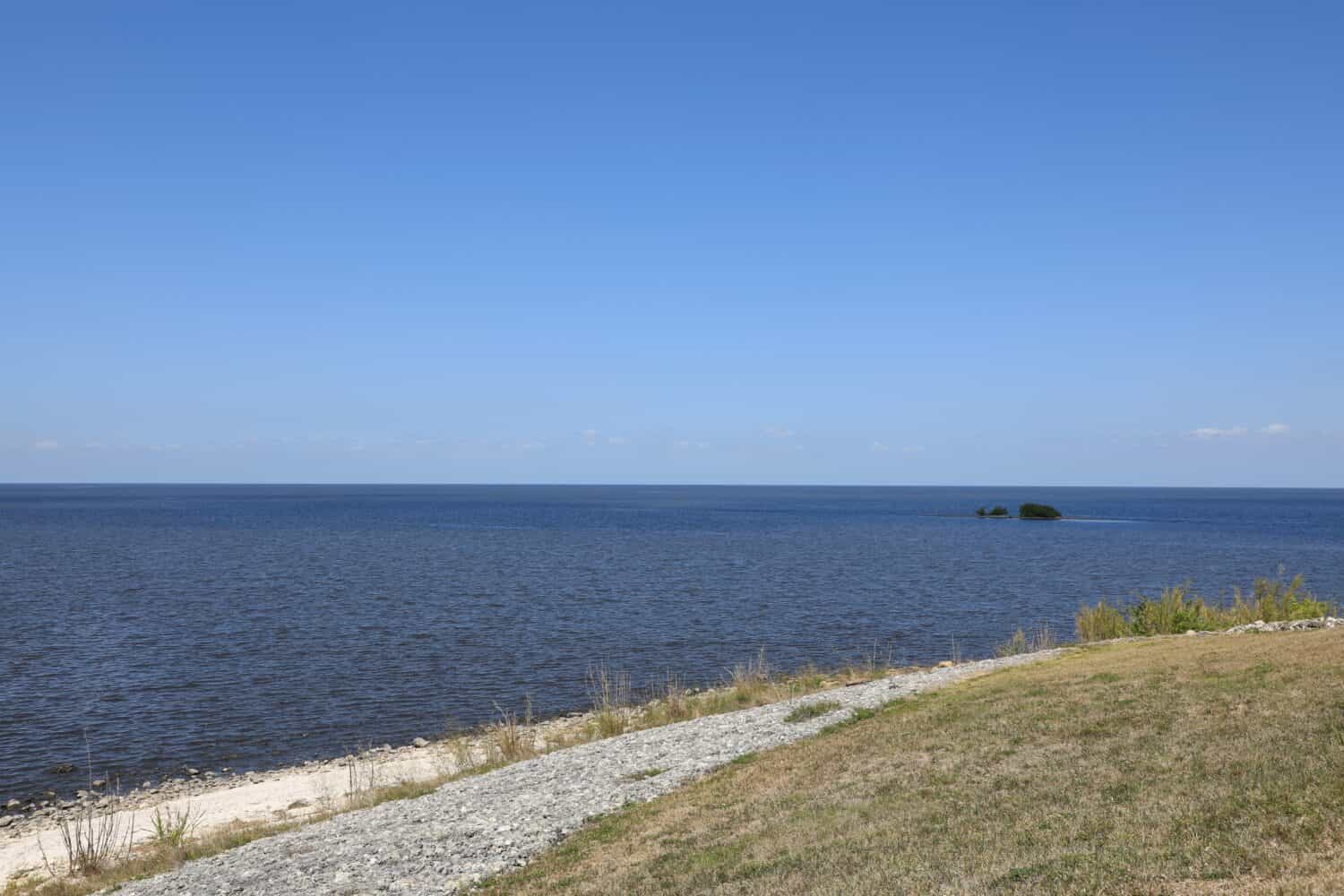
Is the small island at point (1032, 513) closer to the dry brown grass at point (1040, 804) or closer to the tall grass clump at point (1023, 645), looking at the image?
the tall grass clump at point (1023, 645)

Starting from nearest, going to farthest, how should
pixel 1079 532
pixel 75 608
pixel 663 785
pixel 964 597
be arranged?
pixel 663 785
pixel 75 608
pixel 964 597
pixel 1079 532

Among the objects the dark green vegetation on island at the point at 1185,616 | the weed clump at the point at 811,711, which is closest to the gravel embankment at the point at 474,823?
the weed clump at the point at 811,711

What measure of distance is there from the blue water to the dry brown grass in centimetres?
1760

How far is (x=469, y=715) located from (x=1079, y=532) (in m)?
115

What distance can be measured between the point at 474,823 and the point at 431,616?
37.5m

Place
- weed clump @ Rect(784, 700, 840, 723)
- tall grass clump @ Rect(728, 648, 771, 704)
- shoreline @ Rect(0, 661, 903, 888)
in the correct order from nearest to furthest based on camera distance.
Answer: shoreline @ Rect(0, 661, 903, 888) < weed clump @ Rect(784, 700, 840, 723) < tall grass clump @ Rect(728, 648, 771, 704)

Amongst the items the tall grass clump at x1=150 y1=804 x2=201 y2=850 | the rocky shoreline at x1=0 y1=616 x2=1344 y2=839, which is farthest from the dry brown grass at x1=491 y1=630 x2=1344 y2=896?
the rocky shoreline at x1=0 y1=616 x2=1344 y2=839

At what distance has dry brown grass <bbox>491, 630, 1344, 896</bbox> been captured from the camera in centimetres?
955

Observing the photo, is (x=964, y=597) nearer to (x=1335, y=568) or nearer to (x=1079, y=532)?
(x=1335, y=568)

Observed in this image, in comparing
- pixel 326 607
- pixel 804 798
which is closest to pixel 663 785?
pixel 804 798

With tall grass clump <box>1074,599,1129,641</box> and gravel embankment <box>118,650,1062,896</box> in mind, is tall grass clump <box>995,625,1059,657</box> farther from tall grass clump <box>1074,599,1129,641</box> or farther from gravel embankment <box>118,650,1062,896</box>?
gravel embankment <box>118,650,1062,896</box>

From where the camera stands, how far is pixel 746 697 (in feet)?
89.4

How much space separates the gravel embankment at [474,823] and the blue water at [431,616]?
36.3 ft

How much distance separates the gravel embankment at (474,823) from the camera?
13.9m
